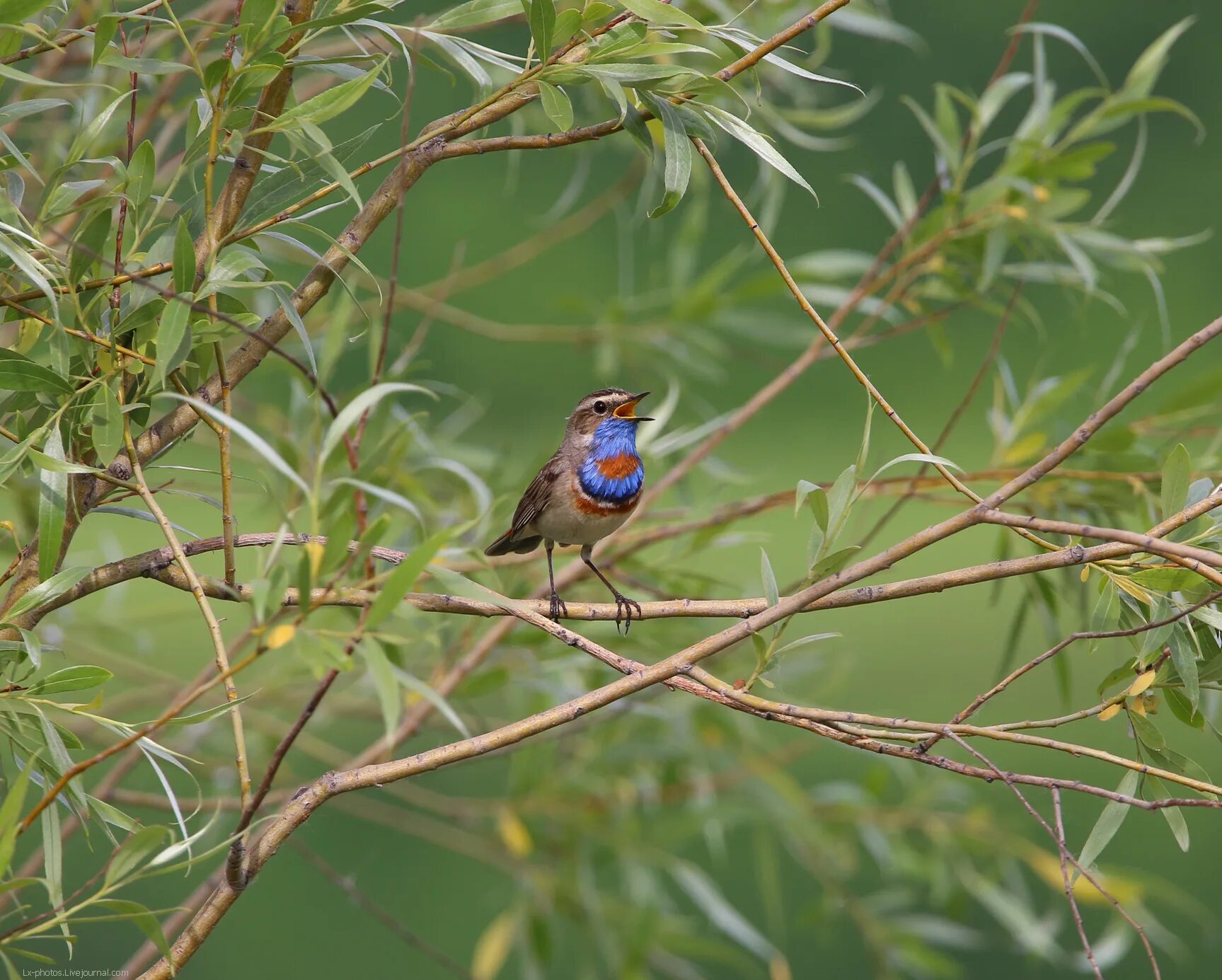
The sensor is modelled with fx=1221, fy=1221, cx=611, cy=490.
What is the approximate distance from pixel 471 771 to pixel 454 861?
0.63ft

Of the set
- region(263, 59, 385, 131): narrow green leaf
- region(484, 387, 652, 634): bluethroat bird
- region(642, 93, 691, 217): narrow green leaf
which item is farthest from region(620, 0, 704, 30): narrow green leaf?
region(484, 387, 652, 634): bluethroat bird

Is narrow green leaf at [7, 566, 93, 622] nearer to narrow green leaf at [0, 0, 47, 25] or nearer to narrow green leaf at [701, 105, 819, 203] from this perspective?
narrow green leaf at [0, 0, 47, 25]

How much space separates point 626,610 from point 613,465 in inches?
12.3

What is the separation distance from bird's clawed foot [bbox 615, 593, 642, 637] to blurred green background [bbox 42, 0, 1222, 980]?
0.06 metres

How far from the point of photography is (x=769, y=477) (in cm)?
299

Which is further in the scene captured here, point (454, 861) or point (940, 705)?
point (940, 705)

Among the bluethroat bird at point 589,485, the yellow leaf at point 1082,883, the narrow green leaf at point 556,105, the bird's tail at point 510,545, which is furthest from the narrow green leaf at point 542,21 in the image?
the yellow leaf at point 1082,883

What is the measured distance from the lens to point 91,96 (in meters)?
1.26

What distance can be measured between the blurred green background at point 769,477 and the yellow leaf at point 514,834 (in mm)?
60

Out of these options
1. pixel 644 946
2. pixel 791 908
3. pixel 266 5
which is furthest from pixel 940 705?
pixel 266 5

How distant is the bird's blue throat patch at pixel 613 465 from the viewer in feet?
4.76

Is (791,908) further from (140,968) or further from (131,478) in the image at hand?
(131,478)

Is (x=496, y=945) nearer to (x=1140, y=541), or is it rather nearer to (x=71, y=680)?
(x=71, y=680)

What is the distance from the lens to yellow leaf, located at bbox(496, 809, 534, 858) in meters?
1.66
